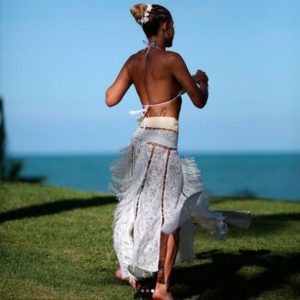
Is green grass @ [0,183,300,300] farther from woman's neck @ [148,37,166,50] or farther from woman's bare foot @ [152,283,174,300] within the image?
woman's neck @ [148,37,166,50]

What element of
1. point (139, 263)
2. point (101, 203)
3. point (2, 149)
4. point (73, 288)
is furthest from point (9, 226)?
point (2, 149)

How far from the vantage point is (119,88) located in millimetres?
6395

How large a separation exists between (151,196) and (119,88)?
0.87 metres

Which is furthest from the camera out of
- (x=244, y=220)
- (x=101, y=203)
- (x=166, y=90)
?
(x=101, y=203)

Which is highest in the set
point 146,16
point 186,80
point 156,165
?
point 146,16

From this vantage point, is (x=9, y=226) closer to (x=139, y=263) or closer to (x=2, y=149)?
(x=139, y=263)

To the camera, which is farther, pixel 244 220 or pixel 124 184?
pixel 244 220

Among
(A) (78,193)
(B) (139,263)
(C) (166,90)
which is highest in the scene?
(C) (166,90)

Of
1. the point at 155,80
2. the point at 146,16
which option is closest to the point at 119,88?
the point at 155,80

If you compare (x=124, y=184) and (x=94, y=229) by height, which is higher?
(x=124, y=184)

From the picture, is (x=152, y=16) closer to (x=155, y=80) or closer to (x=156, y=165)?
(x=155, y=80)

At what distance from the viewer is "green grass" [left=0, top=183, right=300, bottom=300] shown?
693cm

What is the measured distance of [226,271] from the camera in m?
7.95

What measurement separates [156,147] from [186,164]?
12.4 inches
